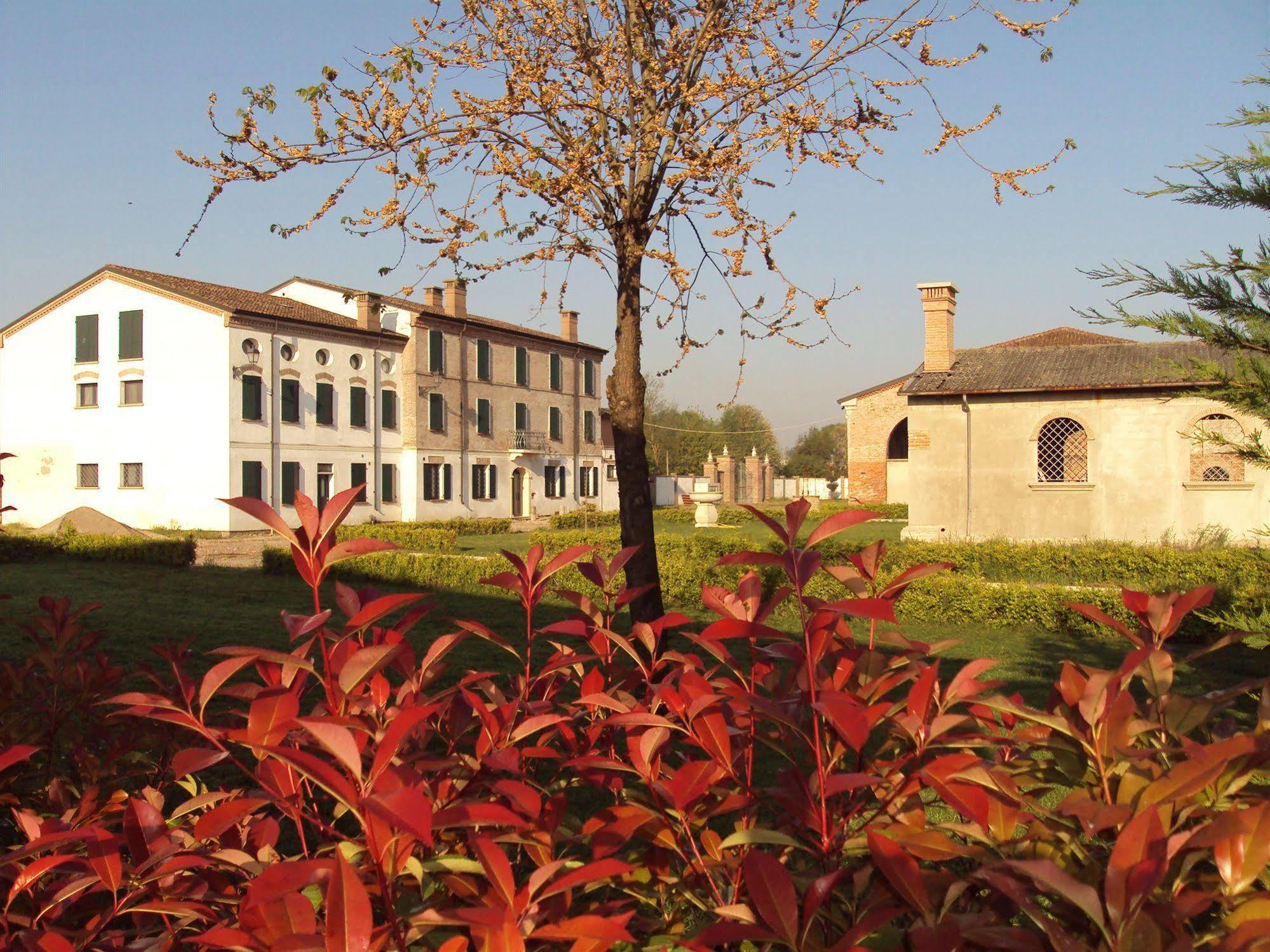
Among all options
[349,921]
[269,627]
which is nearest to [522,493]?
[269,627]

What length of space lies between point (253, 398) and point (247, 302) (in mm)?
3286

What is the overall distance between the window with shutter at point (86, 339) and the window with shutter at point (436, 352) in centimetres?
1024

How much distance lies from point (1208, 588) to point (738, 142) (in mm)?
4649

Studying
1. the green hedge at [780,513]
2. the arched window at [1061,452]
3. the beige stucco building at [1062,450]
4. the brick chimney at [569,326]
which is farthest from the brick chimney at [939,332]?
the brick chimney at [569,326]

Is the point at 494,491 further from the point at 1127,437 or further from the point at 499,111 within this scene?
the point at 499,111

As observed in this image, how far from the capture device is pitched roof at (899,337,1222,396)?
18297mm

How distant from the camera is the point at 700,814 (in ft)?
5.18

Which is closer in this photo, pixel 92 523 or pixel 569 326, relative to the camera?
pixel 92 523

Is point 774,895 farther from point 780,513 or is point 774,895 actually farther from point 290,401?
point 780,513

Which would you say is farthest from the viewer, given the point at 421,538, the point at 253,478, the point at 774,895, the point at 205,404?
the point at 253,478

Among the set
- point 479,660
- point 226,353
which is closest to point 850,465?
point 226,353

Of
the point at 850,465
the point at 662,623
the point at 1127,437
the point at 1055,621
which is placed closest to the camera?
the point at 662,623

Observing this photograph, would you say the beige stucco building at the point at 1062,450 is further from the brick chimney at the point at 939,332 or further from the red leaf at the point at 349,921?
the red leaf at the point at 349,921

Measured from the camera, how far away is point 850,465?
37.2m
